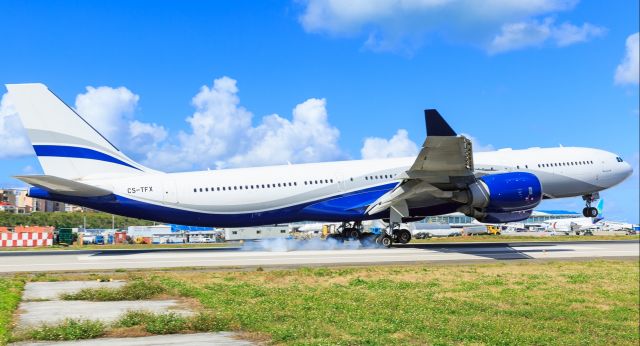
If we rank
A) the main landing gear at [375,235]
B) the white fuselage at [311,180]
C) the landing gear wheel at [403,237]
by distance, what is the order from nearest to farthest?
the white fuselage at [311,180], the main landing gear at [375,235], the landing gear wheel at [403,237]

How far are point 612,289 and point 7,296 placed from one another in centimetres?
1738

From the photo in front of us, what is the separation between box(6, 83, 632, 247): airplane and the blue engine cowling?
6 centimetres

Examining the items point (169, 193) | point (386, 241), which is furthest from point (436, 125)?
point (169, 193)

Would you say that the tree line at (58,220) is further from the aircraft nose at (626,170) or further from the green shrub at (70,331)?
the green shrub at (70,331)

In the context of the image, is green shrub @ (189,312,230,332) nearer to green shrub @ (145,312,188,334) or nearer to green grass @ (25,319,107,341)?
green shrub @ (145,312,188,334)

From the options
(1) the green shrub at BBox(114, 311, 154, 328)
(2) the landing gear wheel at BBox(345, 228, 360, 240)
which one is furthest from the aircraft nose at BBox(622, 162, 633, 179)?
(1) the green shrub at BBox(114, 311, 154, 328)

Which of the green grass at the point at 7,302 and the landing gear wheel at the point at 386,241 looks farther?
the landing gear wheel at the point at 386,241

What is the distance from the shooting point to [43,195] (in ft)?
104

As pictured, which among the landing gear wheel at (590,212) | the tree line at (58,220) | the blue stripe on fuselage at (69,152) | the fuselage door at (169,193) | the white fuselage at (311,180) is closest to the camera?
the blue stripe on fuselage at (69,152)

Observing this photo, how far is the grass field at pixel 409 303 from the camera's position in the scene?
11555 millimetres

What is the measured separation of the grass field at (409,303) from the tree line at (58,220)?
281ft

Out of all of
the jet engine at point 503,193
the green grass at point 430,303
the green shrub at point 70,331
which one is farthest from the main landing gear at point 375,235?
the green shrub at point 70,331

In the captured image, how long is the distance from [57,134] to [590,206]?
34.7 meters

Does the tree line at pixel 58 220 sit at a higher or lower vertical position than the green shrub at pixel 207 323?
higher
